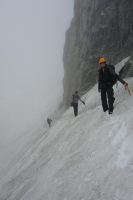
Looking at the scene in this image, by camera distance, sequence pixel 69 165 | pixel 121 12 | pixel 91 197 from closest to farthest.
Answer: pixel 91 197
pixel 69 165
pixel 121 12

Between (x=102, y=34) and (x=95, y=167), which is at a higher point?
(x=95, y=167)

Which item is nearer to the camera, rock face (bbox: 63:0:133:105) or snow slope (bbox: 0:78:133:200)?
snow slope (bbox: 0:78:133:200)

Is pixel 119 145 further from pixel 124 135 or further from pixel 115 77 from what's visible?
pixel 115 77

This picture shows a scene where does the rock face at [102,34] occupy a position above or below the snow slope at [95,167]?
below

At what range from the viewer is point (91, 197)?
8734 mm

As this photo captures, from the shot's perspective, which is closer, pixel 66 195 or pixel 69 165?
pixel 66 195

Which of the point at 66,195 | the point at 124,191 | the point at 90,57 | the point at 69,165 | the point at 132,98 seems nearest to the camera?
the point at 124,191

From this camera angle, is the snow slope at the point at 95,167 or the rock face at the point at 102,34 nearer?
the snow slope at the point at 95,167

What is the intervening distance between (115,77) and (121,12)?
110 feet

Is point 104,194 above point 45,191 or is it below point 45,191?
above

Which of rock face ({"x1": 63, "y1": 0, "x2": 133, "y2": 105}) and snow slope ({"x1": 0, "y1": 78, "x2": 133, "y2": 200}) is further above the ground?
snow slope ({"x1": 0, "y1": 78, "x2": 133, "y2": 200})

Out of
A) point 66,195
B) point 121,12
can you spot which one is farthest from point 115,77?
point 121,12

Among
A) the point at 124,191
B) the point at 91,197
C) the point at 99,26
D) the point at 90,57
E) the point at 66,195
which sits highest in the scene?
the point at 124,191

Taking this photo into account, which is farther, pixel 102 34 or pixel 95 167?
pixel 102 34
